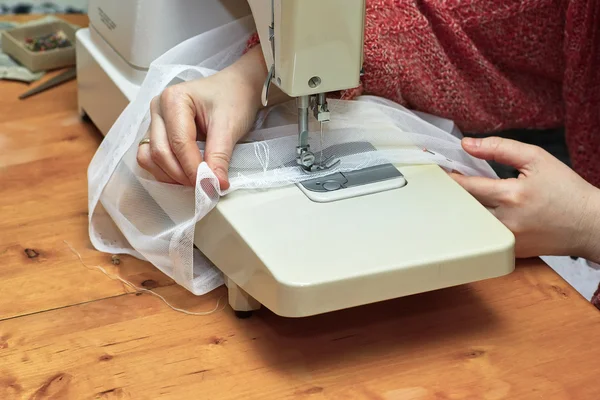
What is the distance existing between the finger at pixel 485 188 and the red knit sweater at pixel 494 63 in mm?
150

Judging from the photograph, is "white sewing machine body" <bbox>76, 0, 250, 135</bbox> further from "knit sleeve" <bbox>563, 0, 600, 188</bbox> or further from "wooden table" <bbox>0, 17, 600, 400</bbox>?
"knit sleeve" <bbox>563, 0, 600, 188</bbox>

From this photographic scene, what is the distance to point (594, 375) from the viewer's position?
2.67ft

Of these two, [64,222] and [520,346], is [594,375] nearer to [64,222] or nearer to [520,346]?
[520,346]

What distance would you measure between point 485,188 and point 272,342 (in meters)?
0.30

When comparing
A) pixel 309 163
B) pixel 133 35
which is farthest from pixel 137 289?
pixel 133 35

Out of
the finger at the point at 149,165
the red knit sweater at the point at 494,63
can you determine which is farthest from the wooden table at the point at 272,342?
the red knit sweater at the point at 494,63

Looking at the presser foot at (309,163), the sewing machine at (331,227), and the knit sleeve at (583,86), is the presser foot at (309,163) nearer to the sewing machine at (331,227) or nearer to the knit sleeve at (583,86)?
the sewing machine at (331,227)

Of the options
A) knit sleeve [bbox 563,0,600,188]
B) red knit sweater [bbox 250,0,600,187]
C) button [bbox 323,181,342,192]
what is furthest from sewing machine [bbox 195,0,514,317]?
knit sleeve [bbox 563,0,600,188]

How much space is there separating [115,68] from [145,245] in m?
0.34

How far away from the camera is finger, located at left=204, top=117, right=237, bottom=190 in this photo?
2.87 ft

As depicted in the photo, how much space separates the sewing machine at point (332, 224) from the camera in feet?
2.54

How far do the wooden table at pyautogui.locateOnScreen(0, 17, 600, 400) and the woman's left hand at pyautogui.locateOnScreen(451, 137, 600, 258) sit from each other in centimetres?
5

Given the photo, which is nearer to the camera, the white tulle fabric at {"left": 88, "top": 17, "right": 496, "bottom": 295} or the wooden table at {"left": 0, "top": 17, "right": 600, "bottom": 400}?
the wooden table at {"left": 0, "top": 17, "right": 600, "bottom": 400}

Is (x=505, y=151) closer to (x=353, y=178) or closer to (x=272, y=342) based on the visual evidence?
(x=353, y=178)
